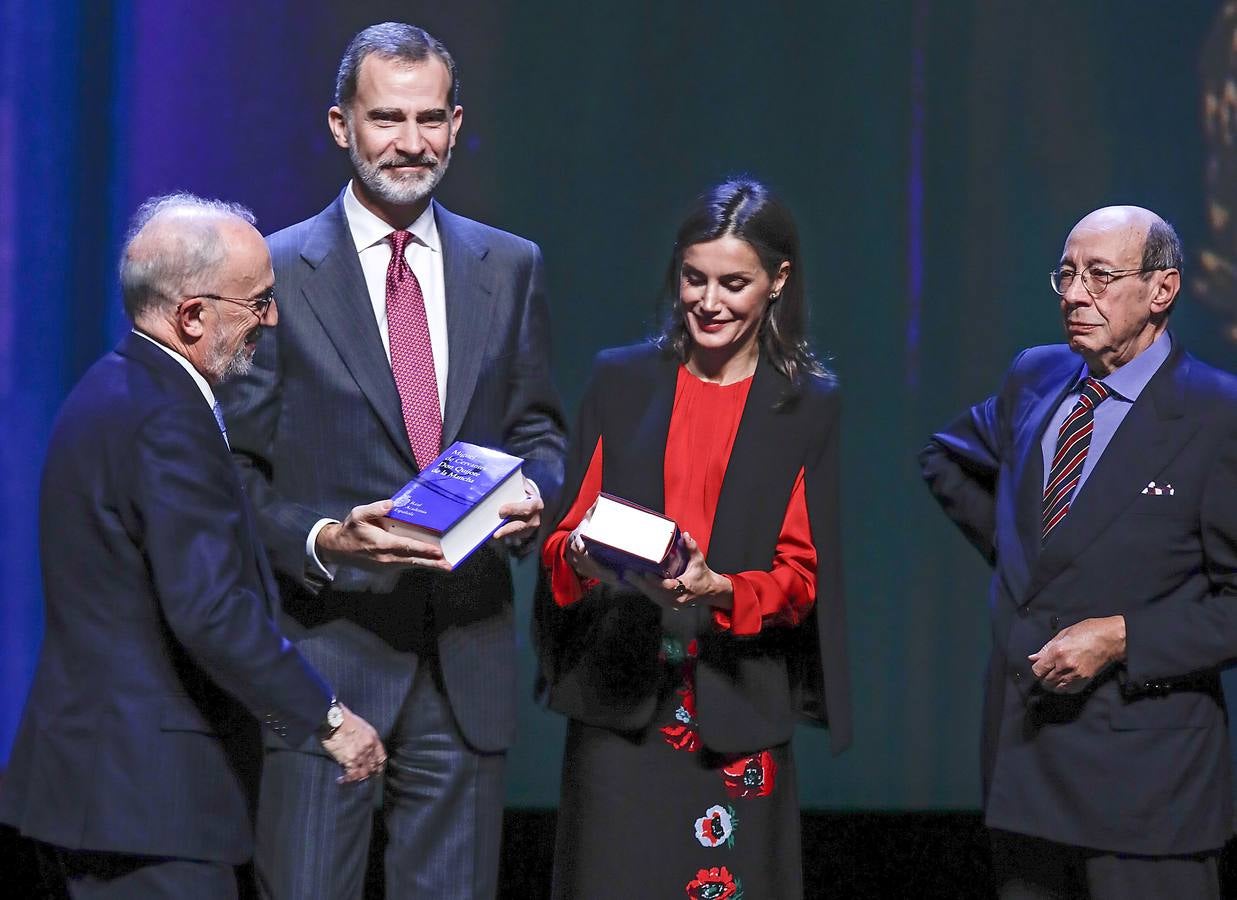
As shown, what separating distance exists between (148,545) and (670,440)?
93 centimetres

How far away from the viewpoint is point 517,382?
9.43ft

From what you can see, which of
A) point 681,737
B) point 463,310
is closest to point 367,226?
point 463,310

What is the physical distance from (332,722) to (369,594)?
413 mm

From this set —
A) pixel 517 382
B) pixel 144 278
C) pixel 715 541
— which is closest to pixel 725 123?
pixel 517 382

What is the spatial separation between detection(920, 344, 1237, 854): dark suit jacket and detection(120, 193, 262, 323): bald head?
4.88 feet

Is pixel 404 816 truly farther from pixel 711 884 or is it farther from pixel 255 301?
pixel 255 301

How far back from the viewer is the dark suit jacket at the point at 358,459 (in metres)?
2.69

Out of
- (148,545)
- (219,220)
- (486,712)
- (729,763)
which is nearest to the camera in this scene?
(148,545)

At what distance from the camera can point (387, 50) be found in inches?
109

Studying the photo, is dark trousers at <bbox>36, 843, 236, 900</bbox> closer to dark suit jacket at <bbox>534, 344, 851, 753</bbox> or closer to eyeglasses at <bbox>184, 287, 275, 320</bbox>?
dark suit jacket at <bbox>534, 344, 851, 753</bbox>

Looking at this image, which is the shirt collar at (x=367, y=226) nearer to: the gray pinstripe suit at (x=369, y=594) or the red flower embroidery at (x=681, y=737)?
the gray pinstripe suit at (x=369, y=594)

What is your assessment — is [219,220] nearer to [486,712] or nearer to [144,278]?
[144,278]

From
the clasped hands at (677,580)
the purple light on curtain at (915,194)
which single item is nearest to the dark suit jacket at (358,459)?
the clasped hands at (677,580)

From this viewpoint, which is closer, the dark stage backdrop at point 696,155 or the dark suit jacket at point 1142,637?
the dark suit jacket at point 1142,637
